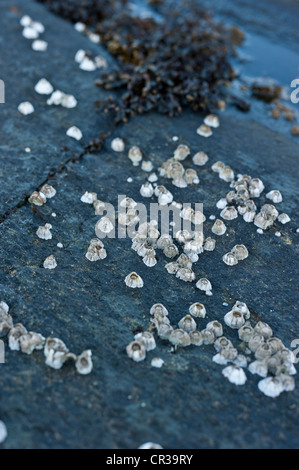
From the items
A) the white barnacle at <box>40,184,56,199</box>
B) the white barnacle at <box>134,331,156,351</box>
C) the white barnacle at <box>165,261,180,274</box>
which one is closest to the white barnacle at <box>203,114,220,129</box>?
the white barnacle at <box>40,184,56,199</box>

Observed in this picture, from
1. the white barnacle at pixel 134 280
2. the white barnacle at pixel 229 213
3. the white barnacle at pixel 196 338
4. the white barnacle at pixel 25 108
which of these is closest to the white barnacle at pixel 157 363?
the white barnacle at pixel 196 338

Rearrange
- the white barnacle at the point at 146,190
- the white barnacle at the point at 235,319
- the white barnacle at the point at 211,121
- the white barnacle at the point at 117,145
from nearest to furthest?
the white barnacle at the point at 235,319 < the white barnacle at the point at 146,190 < the white barnacle at the point at 117,145 < the white barnacle at the point at 211,121

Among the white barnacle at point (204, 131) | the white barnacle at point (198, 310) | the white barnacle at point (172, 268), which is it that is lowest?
the white barnacle at point (198, 310)

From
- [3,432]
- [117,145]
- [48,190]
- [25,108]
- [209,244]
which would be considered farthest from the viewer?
[25,108]

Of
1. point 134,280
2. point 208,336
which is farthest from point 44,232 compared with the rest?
point 208,336

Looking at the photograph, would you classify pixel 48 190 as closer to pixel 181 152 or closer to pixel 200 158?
pixel 181 152

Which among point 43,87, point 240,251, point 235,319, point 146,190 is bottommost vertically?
point 235,319

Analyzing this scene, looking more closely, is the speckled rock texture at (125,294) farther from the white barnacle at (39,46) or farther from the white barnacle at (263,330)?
the white barnacle at (39,46)

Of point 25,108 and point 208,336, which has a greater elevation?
point 25,108
